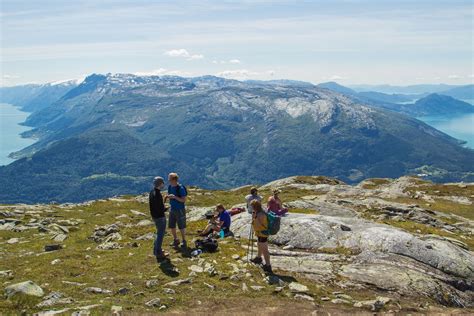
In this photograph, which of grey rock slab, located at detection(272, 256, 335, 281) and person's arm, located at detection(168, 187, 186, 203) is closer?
grey rock slab, located at detection(272, 256, 335, 281)

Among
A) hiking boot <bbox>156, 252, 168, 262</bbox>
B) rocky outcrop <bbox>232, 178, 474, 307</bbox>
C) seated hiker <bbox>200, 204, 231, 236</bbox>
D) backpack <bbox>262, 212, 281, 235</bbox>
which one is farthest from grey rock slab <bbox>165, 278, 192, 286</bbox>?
seated hiker <bbox>200, 204, 231, 236</bbox>

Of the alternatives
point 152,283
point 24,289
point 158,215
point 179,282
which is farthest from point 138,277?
point 24,289

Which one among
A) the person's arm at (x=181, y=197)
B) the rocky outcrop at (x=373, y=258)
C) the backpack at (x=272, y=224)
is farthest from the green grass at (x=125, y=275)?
the person's arm at (x=181, y=197)

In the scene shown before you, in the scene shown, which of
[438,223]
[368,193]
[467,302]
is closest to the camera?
[467,302]

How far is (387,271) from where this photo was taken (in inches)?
865

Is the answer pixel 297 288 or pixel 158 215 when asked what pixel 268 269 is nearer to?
pixel 297 288

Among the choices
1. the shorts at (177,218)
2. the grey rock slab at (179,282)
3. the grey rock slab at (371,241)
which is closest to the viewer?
the grey rock slab at (179,282)

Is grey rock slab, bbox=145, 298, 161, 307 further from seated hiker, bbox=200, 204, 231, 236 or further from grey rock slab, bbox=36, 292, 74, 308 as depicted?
seated hiker, bbox=200, 204, 231, 236

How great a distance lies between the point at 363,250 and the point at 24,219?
33923 mm

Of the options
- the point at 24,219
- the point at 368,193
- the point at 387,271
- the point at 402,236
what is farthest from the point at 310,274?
the point at 368,193

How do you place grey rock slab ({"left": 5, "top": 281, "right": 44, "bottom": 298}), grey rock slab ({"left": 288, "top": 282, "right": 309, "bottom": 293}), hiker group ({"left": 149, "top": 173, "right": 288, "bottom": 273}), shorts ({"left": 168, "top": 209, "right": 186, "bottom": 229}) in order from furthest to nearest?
shorts ({"left": 168, "top": 209, "right": 186, "bottom": 229})
hiker group ({"left": 149, "top": 173, "right": 288, "bottom": 273})
grey rock slab ({"left": 288, "top": 282, "right": 309, "bottom": 293})
grey rock slab ({"left": 5, "top": 281, "right": 44, "bottom": 298})

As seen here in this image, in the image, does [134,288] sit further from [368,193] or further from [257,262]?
[368,193]

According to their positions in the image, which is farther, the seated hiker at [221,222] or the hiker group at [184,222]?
the seated hiker at [221,222]

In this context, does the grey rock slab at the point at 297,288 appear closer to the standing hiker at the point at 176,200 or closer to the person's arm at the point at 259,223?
the person's arm at the point at 259,223
